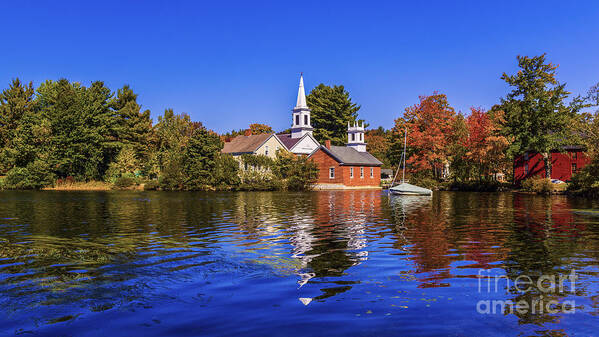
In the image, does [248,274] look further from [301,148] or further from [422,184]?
[301,148]

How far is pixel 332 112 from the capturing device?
118 m

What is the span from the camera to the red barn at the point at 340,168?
75.7 m

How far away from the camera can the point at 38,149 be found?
220 feet

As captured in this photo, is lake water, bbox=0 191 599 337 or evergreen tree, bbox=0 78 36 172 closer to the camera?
lake water, bbox=0 191 599 337

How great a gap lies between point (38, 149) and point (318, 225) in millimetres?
60612

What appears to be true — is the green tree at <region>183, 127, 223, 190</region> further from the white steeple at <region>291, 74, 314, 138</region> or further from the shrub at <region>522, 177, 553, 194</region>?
the shrub at <region>522, 177, 553, 194</region>

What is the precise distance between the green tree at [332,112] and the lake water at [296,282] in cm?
9920

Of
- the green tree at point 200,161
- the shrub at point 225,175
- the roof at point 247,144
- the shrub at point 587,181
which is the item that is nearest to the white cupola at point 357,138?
the roof at point 247,144

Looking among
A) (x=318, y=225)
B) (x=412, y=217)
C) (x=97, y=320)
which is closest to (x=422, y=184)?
(x=412, y=217)

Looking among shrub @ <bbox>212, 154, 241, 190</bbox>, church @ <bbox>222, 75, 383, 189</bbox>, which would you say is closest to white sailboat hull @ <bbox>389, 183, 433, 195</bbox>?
church @ <bbox>222, 75, 383, 189</bbox>

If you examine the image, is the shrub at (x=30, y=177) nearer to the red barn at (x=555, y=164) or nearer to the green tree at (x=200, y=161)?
the green tree at (x=200, y=161)

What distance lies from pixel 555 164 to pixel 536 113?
827 centimetres

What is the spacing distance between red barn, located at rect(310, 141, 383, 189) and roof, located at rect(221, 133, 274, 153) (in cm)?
979

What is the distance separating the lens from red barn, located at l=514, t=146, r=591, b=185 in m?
57.9
